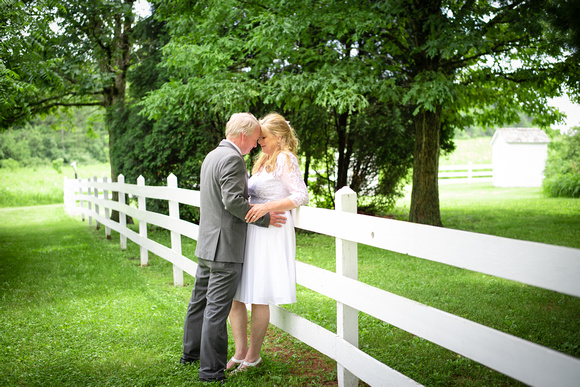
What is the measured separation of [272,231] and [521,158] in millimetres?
34752

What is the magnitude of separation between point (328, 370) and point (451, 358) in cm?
107

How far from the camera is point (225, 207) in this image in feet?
12.5

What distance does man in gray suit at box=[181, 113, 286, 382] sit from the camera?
379cm

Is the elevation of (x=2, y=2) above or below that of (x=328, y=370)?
above

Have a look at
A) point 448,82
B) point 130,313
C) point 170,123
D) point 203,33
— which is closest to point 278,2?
point 203,33

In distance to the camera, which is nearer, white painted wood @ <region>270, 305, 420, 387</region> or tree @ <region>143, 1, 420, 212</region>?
white painted wood @ <region>270, 305, 420, 387</region>

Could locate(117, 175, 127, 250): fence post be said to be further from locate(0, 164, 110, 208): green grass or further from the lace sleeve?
locate(0, 164, 110, 208): green grass

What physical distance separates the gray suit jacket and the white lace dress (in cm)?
11

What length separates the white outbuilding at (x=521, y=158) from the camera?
112 ft

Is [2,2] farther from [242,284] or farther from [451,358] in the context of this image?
[451,358]

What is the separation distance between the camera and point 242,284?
4.02m

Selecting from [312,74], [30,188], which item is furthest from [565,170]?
[30,188]

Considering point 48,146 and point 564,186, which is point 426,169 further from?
point 48,146

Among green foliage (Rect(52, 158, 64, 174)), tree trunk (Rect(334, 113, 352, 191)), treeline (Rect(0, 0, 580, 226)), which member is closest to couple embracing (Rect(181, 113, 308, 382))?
treeline (Rect(0, 0, 580, 226))
